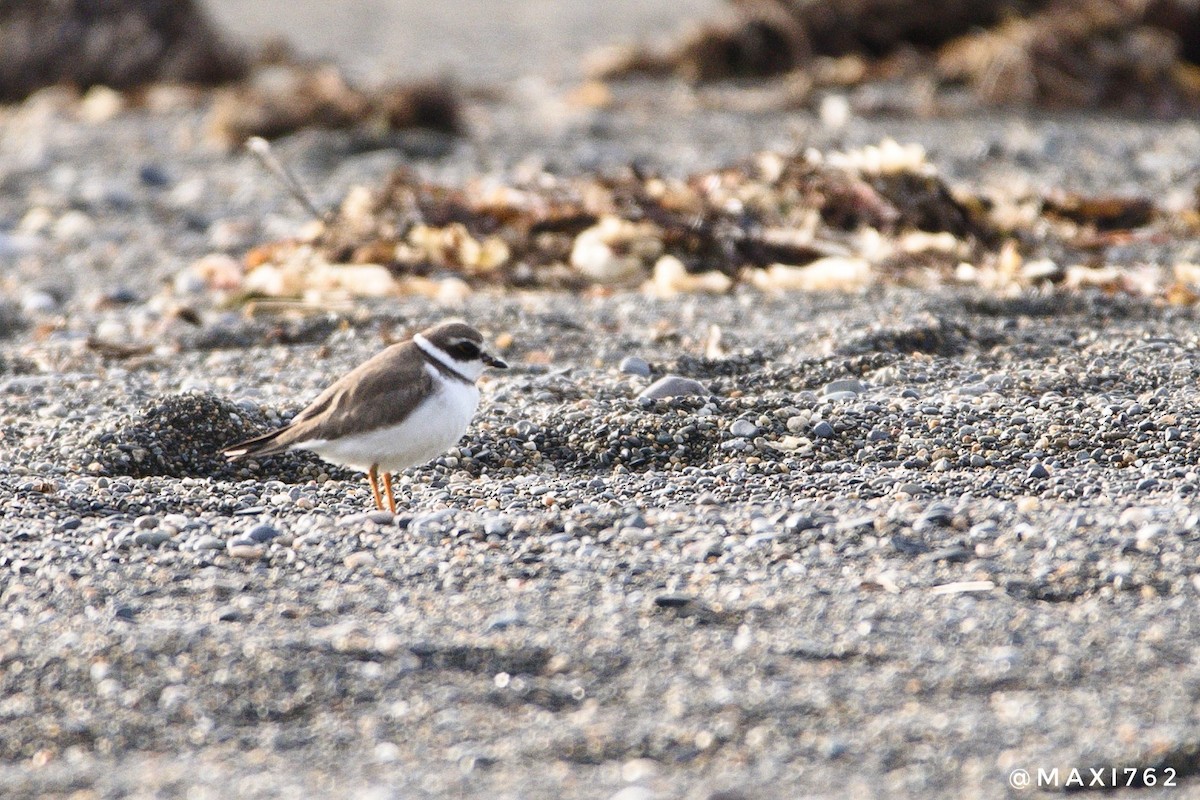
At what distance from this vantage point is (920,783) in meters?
2.93

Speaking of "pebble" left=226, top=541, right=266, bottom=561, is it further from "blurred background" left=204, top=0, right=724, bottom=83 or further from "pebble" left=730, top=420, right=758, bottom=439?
"blurred background" left=204, top=0, right=724, bottom=83

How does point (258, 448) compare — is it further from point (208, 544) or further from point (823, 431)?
point (823, 431)

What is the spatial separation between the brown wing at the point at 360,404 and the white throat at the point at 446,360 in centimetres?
6

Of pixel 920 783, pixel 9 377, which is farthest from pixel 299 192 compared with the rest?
pixel 920 783

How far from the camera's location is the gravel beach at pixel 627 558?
3094 mm

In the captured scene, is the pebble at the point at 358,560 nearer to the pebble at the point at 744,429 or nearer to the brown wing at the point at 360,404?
the brown wing at the point at 360,404

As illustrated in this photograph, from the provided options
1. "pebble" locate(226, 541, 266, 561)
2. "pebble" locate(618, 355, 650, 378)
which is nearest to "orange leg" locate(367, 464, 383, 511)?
"pebble" locate(226, 541, 266, 561)

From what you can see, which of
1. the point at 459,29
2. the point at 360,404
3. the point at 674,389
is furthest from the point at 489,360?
the point at 459,29

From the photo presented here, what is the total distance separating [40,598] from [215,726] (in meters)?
0.90

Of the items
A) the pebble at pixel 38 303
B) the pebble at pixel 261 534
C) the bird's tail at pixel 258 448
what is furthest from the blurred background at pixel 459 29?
the pebble at pixel 261 534

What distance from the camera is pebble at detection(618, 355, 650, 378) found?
18.7ft

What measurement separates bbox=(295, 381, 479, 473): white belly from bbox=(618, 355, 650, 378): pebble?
1304 millimetres

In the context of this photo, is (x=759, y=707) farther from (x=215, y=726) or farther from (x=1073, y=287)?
(x=1073, y=287)

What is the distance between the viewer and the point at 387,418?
4.34 metres
